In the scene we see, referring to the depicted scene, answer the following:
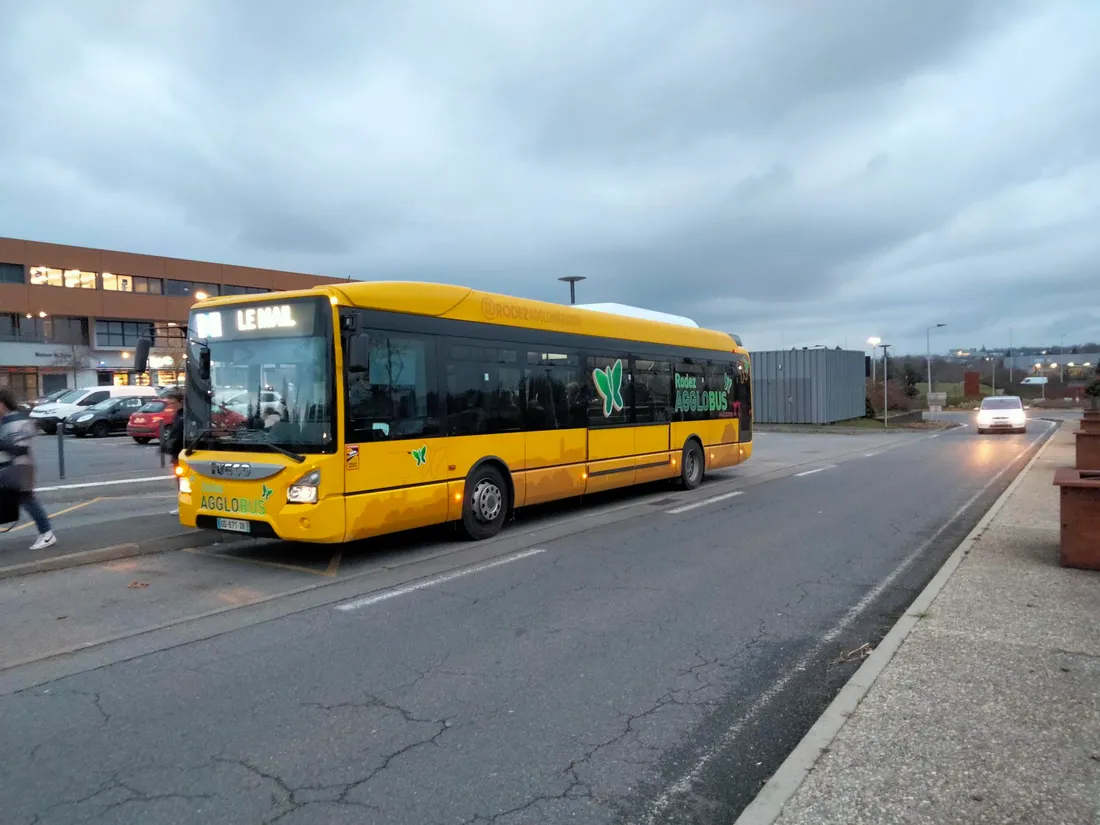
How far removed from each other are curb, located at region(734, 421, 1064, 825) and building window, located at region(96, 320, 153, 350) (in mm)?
60529

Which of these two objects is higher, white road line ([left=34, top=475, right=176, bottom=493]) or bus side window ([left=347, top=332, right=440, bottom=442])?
bus side window ([left=347, top=332, right=440, bottom=442])

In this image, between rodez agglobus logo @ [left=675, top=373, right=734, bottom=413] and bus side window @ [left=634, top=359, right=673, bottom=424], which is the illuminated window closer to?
rodez agglobus logo @ [left=675, top=373, right=734, bottom=413]

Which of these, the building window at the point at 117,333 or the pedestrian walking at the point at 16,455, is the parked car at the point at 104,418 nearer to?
the pedestrian walking at the point at 16,455

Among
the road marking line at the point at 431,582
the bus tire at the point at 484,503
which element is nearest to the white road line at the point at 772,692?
the road marking line at the point at 431,582

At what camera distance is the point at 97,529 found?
30.9 ft

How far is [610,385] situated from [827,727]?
849 centimetres

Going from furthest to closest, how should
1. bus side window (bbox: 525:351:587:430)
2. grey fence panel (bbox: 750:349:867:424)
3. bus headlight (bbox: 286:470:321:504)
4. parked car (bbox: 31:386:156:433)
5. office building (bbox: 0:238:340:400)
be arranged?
office building (bbox: 0:238:340:400), grey fence panel (bbox: 750:349:867:424), parked car (bbox: 31:386:156:433), bus side window (bbox: 525:351:587:430), bus headlight (bbox: 286:470:321:504)

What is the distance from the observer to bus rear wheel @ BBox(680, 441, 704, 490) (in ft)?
47.1

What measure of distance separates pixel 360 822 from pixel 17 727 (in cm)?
240

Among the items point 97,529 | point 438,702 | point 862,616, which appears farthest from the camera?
point 97,529

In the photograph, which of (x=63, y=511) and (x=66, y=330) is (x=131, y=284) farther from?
(x=63, y=511)

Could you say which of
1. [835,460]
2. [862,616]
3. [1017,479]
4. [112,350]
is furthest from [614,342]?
[112,350]

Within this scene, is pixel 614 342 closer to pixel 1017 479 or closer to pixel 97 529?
pixel 97 529

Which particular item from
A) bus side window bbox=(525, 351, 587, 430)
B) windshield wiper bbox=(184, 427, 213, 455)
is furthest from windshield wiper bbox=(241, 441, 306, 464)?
bus side window bbox=(525, 351, 587, 430)
